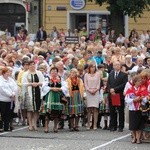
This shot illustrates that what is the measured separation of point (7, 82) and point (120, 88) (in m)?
2.90

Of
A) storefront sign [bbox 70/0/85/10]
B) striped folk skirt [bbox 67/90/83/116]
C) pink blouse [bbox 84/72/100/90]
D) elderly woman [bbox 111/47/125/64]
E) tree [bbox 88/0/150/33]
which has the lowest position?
striped folk skirt [bbox 67/90/83/116]

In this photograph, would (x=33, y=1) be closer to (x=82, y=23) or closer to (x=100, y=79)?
(x=82, y=23)

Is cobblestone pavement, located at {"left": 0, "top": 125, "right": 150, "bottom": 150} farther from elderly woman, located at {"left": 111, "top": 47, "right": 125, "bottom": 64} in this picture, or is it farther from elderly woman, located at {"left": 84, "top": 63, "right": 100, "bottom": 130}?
elderly woman, located at {"left": 111, "top": 47, "right": 125, "bottom": 64}

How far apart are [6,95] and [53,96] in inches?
48.5

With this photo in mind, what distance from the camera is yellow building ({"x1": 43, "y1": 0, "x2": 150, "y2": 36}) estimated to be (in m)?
43.8

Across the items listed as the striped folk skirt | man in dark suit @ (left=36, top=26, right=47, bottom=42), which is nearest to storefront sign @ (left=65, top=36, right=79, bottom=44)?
man in dark suit @ (left=36, top=26, right=47, bottom=42)

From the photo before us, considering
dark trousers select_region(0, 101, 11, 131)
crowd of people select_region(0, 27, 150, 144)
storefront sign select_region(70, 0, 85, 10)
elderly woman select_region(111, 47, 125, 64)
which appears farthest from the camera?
storefront sign select_region(70, 0, 85, 10)

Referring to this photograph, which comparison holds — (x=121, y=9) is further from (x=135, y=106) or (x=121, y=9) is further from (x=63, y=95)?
(x=135, y=106)

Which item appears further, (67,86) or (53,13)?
(53,13)

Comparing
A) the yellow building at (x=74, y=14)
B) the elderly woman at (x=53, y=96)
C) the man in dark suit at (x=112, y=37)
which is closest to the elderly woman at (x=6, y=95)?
the elderly woman at (x=53, y=96)

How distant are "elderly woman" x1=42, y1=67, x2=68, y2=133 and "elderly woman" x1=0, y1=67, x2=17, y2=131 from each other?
86 centimetres

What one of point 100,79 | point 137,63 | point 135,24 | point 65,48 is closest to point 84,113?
point 100,79

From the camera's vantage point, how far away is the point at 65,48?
98.3 feet

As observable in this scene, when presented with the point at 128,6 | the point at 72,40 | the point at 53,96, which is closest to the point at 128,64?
the point at 53,96
